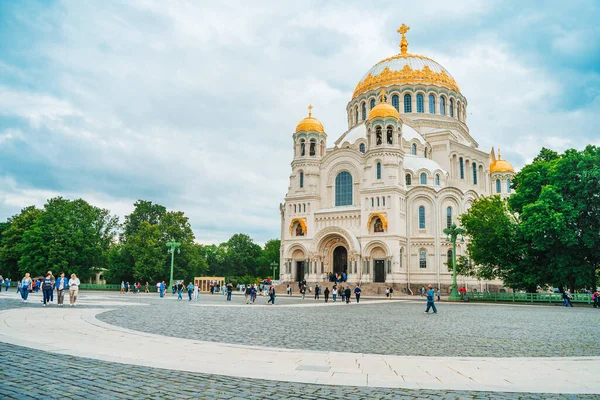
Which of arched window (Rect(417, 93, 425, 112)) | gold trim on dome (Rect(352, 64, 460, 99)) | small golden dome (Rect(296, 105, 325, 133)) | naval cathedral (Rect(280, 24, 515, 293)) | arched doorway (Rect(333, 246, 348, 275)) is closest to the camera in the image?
naval cathedral (Rect(280, 24, 515, 293))

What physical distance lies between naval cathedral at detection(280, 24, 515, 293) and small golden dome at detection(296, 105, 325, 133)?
135 mm

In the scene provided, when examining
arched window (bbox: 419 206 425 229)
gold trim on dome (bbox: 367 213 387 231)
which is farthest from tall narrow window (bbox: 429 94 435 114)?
gold trim on dome (bbox: 367 213 387 231)

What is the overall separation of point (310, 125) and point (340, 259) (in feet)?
56.3

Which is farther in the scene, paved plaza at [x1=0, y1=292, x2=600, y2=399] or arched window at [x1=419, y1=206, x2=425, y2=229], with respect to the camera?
arched window at [x1=419, y1=206, x2=425, y2=229]

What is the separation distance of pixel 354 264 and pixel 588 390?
46563 millimetres

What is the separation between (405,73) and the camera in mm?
69000

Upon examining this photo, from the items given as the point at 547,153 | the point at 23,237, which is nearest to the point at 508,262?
the point at 547,153

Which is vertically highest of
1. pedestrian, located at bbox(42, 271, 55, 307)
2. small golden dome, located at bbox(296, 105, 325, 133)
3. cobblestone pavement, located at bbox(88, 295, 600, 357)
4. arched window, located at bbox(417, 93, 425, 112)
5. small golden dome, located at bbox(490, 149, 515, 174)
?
arched window, located at bbox(417, 93, 425, 112)

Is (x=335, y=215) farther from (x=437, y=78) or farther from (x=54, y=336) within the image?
(x=54, y=336)

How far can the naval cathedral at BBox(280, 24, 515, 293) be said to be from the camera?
175 ft

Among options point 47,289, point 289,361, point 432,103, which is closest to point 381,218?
point 432,103

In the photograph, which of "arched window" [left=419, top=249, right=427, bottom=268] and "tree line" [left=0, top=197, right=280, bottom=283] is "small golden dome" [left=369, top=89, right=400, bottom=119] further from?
"tree line" [left=0, top=197, right=280, bottom=283]

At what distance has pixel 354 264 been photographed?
176ft

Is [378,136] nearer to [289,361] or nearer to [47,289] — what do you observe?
[47,289]
